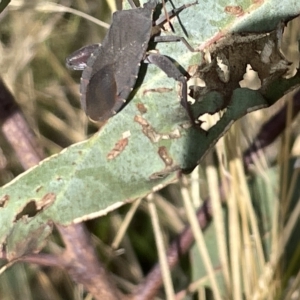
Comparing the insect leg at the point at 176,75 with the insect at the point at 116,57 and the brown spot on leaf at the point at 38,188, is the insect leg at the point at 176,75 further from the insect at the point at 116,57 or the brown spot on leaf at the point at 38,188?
the brown spot on leaf at the point at 38,188

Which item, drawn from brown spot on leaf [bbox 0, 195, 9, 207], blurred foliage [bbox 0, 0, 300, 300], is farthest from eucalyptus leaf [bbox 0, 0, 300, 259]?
blurred foliage [bbox 0, 0, 300, 300]

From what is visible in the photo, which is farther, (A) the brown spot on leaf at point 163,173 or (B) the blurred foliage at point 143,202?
(B) the blurred foliage at point 143,202

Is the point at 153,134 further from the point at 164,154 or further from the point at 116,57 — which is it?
the point at 116,57

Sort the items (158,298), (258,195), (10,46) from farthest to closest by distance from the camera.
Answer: (10,46)
(158,298)
(258,195)

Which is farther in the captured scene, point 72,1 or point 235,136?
point 72,1

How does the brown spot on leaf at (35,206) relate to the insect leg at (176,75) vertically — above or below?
below

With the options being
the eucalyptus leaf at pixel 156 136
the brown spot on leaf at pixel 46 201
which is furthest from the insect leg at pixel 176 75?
the brown spot on leaf at pixel 46 201

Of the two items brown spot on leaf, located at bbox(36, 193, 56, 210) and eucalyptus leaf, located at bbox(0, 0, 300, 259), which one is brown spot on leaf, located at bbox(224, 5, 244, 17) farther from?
brown spot on leaf, located at bbox(36, 193, 56, 210)

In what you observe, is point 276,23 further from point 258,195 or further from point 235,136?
point 258,195

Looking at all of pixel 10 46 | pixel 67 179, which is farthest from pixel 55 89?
pixel 67 179
